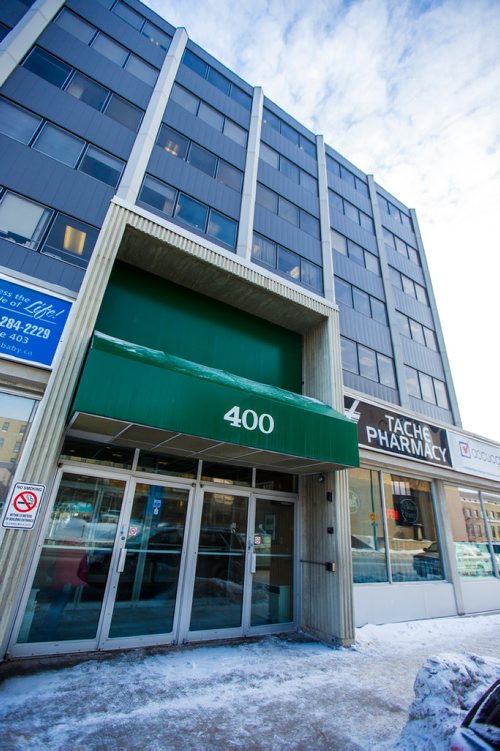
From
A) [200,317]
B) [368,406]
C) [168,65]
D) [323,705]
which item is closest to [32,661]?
[323,705]

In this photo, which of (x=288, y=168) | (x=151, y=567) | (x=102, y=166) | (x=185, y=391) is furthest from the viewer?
(x=288, y=168)

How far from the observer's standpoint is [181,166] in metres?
12.5

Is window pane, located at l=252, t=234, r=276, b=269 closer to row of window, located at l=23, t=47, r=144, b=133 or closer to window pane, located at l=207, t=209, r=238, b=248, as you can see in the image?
window pane, located at l=207, t=209, r=238, b=248

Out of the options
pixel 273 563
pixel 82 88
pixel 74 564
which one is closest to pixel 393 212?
pixel 82 88

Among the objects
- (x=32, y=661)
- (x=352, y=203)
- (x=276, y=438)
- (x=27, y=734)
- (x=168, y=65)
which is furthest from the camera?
(x=352, y=203)

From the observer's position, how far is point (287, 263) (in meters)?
13.7

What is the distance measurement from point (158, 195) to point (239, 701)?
41.8 feet

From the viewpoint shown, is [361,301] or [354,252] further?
[354,252]

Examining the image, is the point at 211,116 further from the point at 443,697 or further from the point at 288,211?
the point at 443,697

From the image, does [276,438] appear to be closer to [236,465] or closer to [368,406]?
[236,465]

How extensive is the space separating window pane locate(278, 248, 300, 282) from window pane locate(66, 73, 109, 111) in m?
7.71

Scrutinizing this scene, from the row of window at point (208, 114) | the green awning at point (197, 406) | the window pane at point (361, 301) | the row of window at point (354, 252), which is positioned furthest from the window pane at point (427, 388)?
the row of window at point (208, 114)

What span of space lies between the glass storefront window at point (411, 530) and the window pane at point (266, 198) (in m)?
11.0

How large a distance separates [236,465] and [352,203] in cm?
1587
